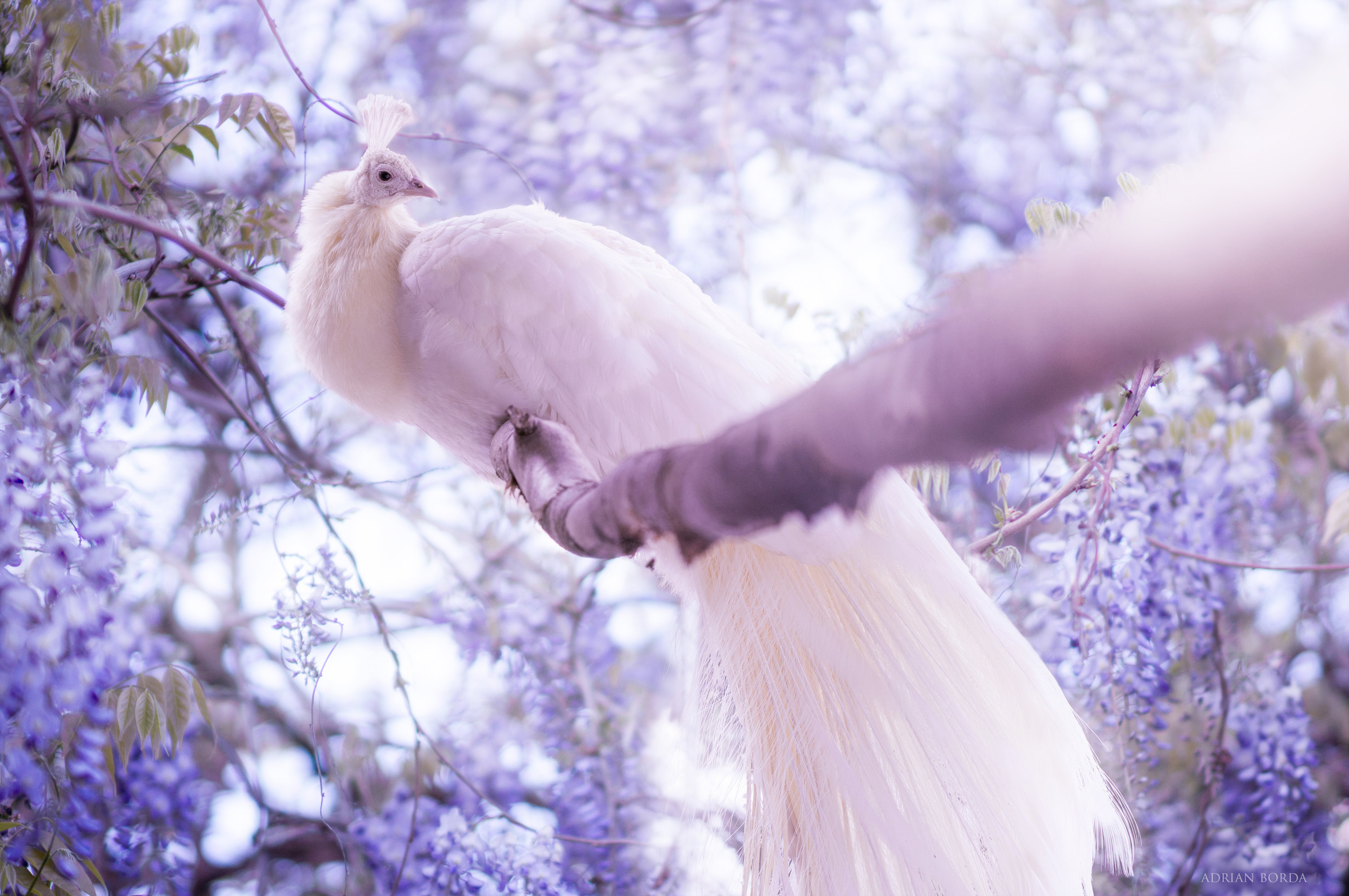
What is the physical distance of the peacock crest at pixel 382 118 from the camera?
107cm

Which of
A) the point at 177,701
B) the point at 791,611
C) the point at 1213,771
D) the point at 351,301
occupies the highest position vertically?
the point at 351,301

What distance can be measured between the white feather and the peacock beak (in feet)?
0.13

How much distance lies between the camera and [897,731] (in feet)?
Result: 2.62

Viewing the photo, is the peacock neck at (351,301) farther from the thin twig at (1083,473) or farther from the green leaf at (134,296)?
the thin twig at (1083,473)

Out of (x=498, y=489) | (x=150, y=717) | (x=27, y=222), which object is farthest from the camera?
(x=498, y=489)

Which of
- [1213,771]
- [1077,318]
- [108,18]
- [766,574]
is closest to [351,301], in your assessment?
[108,18]

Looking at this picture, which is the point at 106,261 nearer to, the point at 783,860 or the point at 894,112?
the point at 783,860

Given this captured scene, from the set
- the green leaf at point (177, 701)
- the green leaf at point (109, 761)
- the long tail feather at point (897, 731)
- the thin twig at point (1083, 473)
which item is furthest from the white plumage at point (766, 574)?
the green leaf at point (109, 761)

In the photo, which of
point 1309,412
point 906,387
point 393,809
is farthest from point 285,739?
point 1309,412

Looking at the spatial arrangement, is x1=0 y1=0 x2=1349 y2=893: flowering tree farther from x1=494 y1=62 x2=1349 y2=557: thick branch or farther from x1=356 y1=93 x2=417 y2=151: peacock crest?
x1=494 y1=62 x2=1349 y2=557: thick branch

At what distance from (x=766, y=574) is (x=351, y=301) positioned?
51 centimetres

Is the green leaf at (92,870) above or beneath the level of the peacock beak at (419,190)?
beneath

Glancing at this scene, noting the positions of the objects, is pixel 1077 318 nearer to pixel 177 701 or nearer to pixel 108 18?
pixel 177 701

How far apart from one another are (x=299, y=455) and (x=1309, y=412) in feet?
5.75
